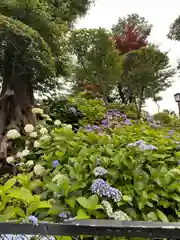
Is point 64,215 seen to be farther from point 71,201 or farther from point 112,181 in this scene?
point 112,181

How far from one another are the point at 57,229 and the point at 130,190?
3.34ft

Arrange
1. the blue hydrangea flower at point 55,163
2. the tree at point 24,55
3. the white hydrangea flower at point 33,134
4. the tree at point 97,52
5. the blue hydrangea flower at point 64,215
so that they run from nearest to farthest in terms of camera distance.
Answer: the blue hydrangea flower at point 64,215, the blue hydrangea flower at point 55,163, the white hydrangea flower at point 33,134, the tree at point 24,55, the tree at point 97,52

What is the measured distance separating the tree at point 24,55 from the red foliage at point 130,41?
15.7 ft

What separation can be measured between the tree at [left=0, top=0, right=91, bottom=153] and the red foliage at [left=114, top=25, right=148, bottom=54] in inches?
189

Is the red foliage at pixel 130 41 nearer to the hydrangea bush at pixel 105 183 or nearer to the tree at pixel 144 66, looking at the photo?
the tree at pixel 144 66

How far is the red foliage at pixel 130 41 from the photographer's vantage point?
898 centimetres

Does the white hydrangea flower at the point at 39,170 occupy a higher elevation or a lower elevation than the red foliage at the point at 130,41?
lower

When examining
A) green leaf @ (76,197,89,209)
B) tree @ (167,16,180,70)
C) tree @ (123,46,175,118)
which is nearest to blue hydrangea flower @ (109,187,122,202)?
green leaf @ (76,197,89,209)

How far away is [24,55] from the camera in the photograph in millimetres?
3559

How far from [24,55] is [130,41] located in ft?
20.6

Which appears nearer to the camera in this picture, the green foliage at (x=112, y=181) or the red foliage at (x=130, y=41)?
the green foliage at (x=112, y=181)

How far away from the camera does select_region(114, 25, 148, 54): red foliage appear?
354 inches

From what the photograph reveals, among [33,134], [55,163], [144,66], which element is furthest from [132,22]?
[55,163]

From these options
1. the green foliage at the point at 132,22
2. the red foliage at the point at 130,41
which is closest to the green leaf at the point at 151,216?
the red foliage at the point at 130,41
